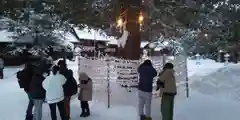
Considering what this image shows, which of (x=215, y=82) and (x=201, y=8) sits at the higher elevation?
(x=201, y=8)

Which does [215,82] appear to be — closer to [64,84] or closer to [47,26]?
[64,84]

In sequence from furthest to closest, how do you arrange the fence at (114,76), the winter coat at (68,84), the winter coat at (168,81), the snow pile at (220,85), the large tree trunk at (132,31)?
the large tree trunk at (132,31)
the snow pile at (220,85)
the fence at (114,76)
the winter coat at (68,84)
the winter coat at (168,81)

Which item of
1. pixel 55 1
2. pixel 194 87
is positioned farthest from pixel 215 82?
pixel 55 1

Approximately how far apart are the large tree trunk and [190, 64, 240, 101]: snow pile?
112 inches

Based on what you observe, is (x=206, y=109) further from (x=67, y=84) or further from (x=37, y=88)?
(x=37, y=88)

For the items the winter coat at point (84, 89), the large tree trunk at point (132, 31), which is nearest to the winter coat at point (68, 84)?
the winter coat at point (84, 89)

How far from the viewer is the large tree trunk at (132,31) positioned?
14758mm

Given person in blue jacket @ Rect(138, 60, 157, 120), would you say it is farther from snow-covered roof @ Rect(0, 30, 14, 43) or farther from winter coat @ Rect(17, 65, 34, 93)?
snow-covered roof @ Rect(0, 30, 14, 43)

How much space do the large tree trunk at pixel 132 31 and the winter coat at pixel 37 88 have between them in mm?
6612

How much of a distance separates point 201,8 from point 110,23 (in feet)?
14.4

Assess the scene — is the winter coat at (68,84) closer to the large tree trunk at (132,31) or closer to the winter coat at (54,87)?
the winter coat at (54,87)

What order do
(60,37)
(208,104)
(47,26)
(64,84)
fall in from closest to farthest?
1. (64,84)
2. (208,104)
3. (47,26)
4. (60,37)

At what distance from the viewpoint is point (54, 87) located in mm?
8375

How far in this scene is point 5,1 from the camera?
59.2 feet
